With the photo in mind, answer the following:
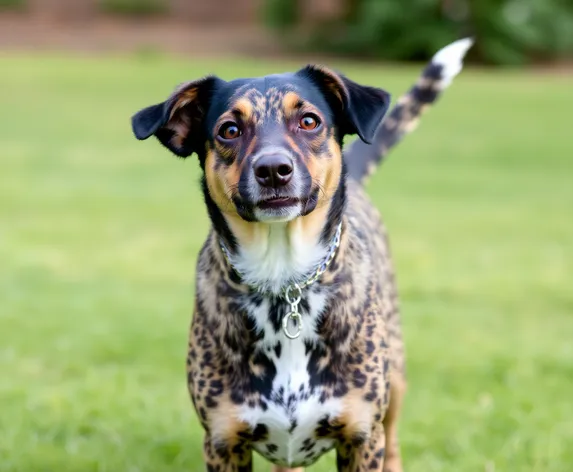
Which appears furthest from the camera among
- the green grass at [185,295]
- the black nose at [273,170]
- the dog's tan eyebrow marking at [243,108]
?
the green grass at [185,295]

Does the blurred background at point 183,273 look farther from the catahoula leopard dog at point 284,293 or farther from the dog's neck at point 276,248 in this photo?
the dog's neck at point 276,248

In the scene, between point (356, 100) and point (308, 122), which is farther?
point (356, 100)

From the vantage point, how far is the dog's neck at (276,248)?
13.3ft

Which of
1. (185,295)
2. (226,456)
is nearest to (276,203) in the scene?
(226,456)

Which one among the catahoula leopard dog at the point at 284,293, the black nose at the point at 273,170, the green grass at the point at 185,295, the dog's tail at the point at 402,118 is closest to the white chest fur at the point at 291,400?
the catahoula leopard dog at the point at 284,293

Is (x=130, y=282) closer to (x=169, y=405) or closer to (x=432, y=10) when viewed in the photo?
(x=169, y=405)

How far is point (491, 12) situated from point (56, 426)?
2814 centimetres

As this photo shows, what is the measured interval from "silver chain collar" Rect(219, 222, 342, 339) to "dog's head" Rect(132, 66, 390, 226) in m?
0.23

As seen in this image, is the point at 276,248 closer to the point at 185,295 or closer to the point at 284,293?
the point at 284,293

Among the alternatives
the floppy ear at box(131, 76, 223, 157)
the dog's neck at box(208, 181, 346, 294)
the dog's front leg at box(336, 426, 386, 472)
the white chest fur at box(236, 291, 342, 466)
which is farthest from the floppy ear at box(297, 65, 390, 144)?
the dog's front leg at box(336, 426, 386, 472)

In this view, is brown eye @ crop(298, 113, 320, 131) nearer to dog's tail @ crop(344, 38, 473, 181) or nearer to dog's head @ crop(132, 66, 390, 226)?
dog's head @ crop(132, 66, 390, 226)

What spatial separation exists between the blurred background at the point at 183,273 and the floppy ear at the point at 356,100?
1910 millimetres

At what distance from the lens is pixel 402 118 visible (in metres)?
5.74

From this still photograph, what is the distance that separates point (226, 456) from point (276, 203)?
3.54 ft
